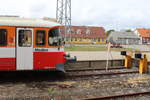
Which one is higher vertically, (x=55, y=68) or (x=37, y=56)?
(x=37, y=56)

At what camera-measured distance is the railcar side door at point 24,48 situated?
894 centimetres

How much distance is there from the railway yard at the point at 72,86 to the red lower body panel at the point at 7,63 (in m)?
0.82

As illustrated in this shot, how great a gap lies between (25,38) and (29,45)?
1.26 ft

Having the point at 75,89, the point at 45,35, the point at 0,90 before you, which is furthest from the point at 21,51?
the point at 75,89

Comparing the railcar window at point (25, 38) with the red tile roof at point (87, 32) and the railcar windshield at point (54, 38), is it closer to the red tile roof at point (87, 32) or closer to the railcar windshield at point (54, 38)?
the railcar windshield at point (54, 38)

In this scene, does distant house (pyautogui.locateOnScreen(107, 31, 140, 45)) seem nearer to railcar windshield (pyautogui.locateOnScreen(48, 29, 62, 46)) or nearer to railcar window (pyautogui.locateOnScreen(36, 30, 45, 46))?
railcar windshield (pyautogui.locateOnScreen(48, 29, 62, 46))

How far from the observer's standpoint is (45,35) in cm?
928

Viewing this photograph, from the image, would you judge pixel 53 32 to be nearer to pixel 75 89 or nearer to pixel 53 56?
pixel 53 56

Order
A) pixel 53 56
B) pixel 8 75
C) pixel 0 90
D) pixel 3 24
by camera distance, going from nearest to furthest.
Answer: pixel 0 90
pixel 3 24
pixel 53 56
pixel 8 75

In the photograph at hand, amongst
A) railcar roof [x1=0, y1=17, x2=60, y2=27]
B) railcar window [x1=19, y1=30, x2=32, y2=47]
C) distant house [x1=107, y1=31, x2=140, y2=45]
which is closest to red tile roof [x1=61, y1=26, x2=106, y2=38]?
distant house [x1=107, y1=31, x2=140, y2=45]

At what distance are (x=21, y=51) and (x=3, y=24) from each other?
1512 millimetres

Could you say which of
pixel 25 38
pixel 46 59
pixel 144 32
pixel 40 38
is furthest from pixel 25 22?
pixel 144 32

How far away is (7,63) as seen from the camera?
886 centimetres

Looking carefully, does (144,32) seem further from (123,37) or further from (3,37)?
(3,37)
